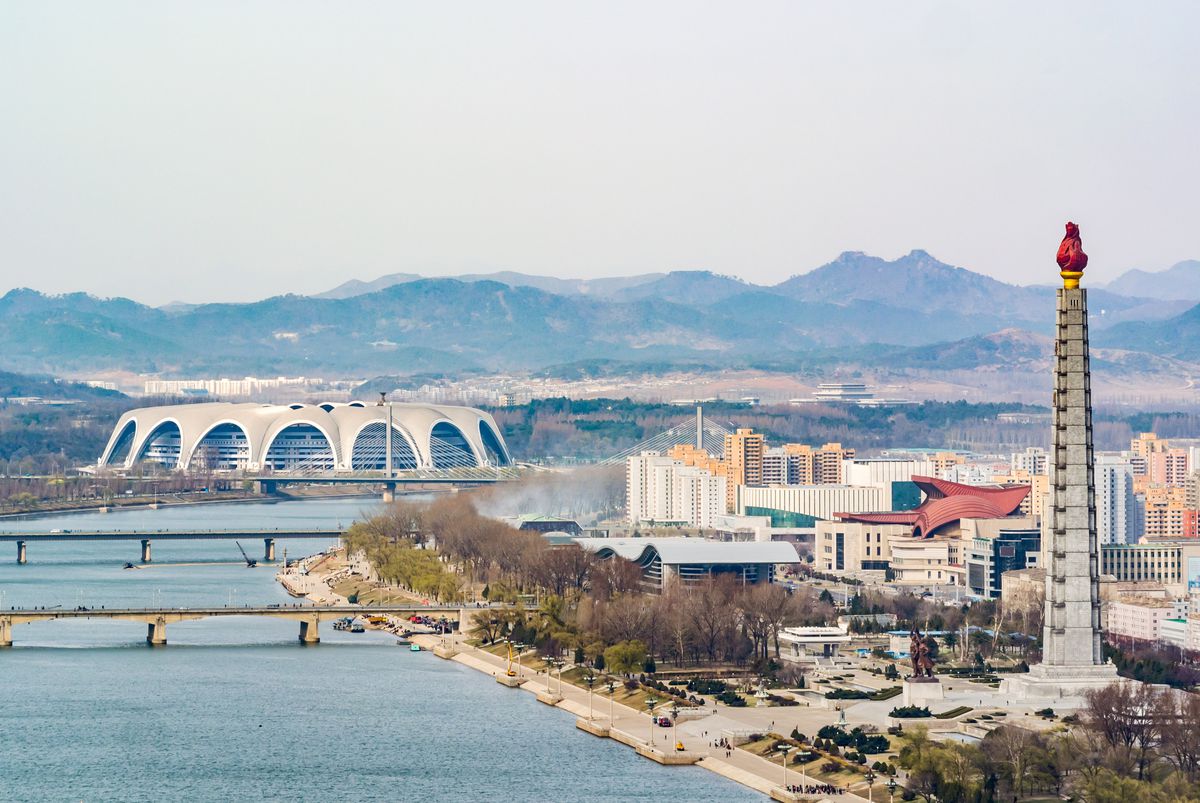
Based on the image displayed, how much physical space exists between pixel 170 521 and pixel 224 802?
204 feet

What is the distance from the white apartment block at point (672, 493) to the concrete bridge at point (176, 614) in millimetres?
29171

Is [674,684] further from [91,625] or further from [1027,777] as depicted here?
[91,625]

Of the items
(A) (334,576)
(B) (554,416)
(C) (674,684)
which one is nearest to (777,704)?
(C) (674,684)

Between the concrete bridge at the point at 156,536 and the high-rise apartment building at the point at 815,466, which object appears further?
the high-rise apartment building at the point at 815,466

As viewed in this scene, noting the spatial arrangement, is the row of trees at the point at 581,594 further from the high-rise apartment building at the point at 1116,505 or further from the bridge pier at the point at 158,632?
the high-rise apartment building at the point at 1116,505

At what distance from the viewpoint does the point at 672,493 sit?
87562 mm

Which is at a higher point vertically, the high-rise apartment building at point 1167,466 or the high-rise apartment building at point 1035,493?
the high-rise apartment building at point 1167,466

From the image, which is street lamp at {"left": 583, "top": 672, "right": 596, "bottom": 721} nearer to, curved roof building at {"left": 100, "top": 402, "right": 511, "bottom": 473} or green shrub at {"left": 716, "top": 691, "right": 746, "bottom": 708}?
green shrub at {"left": 716, "top": 691, "right": 746, "bottom": 708}

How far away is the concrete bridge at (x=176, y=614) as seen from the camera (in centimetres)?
5226

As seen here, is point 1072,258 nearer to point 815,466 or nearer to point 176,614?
point 176,614

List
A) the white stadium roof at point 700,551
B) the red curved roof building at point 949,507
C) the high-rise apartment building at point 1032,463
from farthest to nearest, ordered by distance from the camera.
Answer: the high-rise apartment building at point 1032,463 → the red curved roof building at point 949,507 → the white stadium roof at point 700,551

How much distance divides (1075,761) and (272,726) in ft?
45.8

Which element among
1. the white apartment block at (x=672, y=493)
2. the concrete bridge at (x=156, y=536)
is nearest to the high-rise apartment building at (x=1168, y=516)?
the white apartment block at (x=672, y=493)

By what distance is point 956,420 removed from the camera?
144875mm
